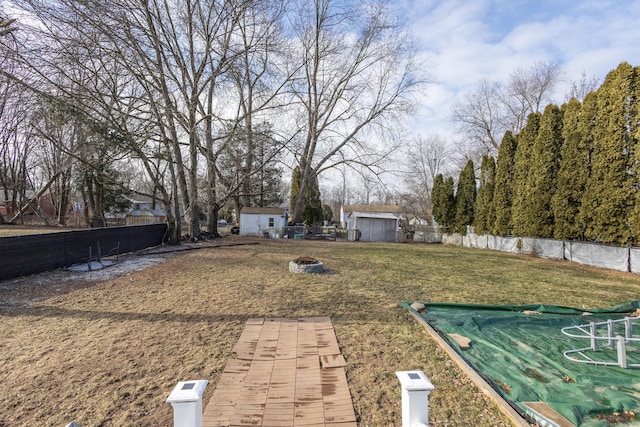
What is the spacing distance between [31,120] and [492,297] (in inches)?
529

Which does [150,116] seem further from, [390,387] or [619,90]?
[619,90]

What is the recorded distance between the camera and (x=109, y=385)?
110 inches

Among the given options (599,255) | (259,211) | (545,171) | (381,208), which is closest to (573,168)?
(545,171)

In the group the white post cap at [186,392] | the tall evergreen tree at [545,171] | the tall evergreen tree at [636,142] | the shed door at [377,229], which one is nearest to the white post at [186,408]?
the white post cap at [186,392]

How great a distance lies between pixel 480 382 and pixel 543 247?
530 inches

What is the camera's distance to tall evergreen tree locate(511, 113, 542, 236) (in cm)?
1449

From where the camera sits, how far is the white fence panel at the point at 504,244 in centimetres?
1520

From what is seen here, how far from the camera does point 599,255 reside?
10.7 m

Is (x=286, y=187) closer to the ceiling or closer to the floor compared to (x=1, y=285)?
closer to the ceiling

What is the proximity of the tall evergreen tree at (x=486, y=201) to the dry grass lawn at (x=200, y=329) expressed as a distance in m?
8.71

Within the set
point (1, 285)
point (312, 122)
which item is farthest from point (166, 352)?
point (312, 122)

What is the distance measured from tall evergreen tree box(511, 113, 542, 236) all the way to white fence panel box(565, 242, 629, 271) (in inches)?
106

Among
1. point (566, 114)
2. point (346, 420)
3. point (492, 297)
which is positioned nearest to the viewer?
point (346, 420)

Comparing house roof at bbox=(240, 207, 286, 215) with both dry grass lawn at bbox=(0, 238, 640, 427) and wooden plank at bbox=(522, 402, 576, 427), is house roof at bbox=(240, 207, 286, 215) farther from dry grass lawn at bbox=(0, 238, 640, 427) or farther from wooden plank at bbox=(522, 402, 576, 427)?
wooden plank at bbox=(522, 402, 576, 427)
